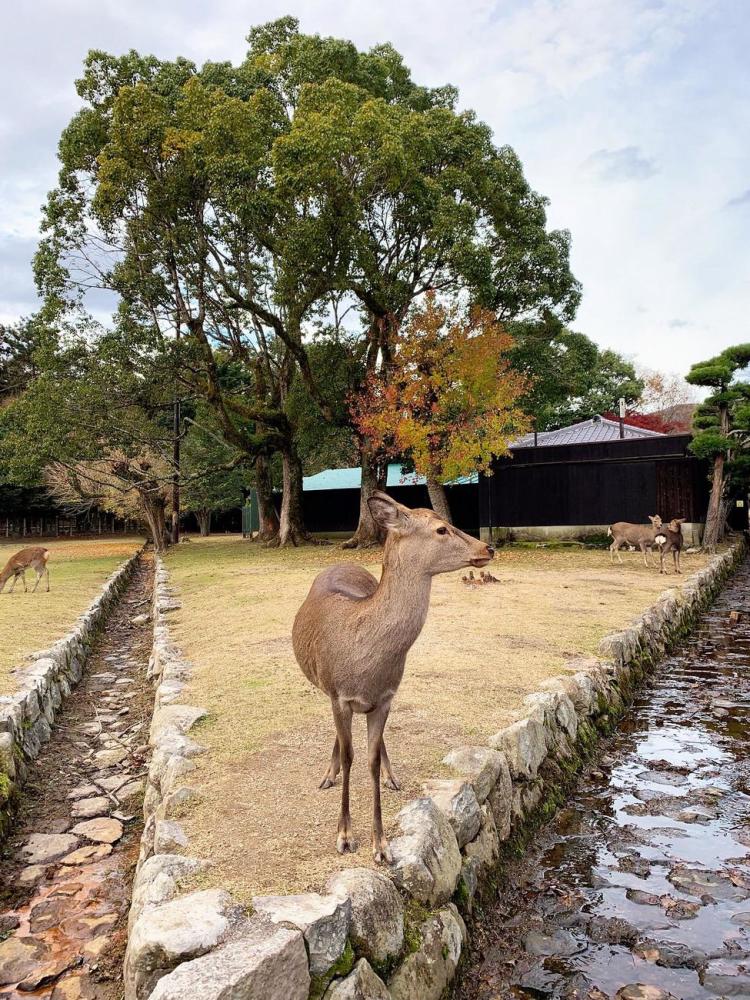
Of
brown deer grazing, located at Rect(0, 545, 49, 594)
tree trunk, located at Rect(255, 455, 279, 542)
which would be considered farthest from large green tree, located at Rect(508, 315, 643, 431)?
brown deer grazing, located at Rect(0, 545, 49, 594)

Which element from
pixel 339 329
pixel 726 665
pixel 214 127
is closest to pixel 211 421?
pixel 339 329

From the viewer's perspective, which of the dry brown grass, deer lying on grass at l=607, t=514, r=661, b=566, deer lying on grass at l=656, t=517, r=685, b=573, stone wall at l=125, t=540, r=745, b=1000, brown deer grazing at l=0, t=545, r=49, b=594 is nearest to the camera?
stone wall at l=125, t=540, r=745, b=1000

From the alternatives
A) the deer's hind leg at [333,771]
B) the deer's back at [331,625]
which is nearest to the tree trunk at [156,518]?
the deer's back at [331,625]

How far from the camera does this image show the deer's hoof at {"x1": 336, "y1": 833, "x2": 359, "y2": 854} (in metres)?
3.45

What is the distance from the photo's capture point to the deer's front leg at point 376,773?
3.35 m

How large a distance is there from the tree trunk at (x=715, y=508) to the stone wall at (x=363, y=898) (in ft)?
53.5

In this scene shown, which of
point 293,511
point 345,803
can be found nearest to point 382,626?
point 345,803

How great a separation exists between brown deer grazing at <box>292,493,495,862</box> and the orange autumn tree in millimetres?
14726

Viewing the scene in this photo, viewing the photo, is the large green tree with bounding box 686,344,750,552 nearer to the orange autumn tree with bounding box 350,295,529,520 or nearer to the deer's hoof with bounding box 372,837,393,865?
the orange autumn tree with bounding box 350,295,529,520

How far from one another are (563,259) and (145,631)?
16964 mm

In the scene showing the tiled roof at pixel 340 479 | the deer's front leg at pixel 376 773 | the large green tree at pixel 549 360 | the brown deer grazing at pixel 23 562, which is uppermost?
the large green tree at pixel 549 360

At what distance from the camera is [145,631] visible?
40.9 feet

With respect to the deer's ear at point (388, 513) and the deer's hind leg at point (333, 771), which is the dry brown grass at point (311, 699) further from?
the deer's ear at point (388, 513)

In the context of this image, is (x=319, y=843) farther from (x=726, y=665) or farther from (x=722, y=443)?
(x=722, y=443)
